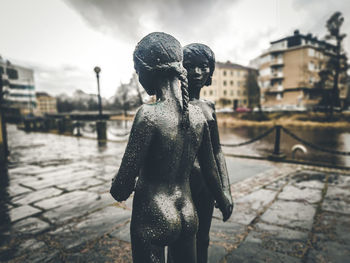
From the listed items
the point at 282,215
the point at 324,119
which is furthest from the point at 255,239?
the point at 324,119

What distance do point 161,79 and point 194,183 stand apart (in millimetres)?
787

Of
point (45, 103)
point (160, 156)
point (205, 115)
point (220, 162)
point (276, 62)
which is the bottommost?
Answer: point (220, 162)

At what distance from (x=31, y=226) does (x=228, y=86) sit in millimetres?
61131

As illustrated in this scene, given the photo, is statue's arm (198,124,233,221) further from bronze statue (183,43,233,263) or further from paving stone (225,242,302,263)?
paving stone (225,242,302,263)

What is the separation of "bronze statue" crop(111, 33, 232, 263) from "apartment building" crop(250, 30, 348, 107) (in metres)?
46.7

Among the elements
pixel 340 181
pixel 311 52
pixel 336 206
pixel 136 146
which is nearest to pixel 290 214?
pixel 336 206

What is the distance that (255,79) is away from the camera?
202ft

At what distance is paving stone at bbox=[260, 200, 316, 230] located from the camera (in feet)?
10.6

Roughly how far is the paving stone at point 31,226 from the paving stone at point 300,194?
4.06 metres

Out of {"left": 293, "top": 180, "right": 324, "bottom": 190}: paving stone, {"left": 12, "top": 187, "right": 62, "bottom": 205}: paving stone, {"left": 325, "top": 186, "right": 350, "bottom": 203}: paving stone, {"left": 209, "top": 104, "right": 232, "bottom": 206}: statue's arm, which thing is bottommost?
{"left": 293, "top": 180, "right": 324, "bottom": 190}: paving stone

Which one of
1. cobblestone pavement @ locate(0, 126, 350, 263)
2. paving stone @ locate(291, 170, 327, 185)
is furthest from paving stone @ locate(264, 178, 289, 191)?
paving stone @ locate(291, 170, 327, 185)

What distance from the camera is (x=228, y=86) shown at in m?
60.4

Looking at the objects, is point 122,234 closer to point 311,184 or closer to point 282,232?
point 282,232

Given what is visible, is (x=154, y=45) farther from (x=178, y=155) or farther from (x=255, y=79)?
(x=255, y=79)
